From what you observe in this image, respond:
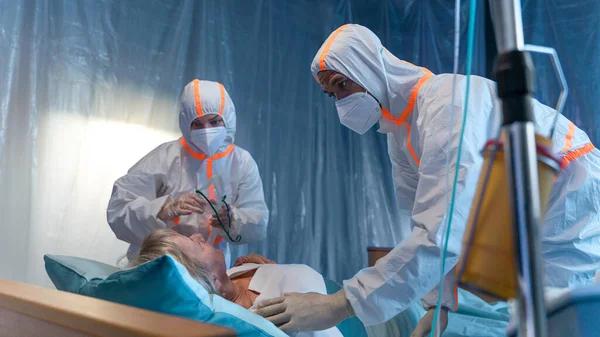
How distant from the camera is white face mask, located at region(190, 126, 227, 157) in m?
2.38

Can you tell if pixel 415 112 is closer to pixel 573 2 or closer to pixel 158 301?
pixel 158 301

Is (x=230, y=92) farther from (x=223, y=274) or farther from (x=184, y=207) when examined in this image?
(x=223, y=274)

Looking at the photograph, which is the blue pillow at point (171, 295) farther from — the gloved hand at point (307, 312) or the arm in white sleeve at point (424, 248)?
the arm in white sleeve at point (424, 248)

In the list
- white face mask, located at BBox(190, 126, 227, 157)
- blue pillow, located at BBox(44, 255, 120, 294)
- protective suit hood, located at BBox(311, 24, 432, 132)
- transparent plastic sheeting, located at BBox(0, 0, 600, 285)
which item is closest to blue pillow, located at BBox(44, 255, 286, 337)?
blue pillow, located at BBox(44, 255, 120, 294)

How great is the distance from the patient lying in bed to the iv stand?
1.06m

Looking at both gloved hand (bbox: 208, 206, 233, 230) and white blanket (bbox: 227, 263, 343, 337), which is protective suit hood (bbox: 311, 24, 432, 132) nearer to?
white blanket (bbox: 227, 263, 343, 337)

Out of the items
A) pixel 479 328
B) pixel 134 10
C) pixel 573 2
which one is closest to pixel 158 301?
pixel 479 328

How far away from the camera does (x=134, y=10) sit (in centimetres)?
292

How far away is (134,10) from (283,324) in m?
2.15

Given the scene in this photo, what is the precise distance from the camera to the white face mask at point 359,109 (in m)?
1.63

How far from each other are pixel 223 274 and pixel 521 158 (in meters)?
1.33

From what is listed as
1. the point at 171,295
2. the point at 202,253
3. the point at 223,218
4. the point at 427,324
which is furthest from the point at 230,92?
the point at 171,295

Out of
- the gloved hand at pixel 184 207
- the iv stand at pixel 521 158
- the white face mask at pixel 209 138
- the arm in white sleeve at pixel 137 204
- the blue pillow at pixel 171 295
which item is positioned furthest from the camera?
the white face mask at pixel 209 138

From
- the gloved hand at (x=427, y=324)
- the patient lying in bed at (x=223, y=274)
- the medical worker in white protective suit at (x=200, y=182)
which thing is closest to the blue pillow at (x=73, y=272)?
the patient lying in bed at (x=223, y=274)
